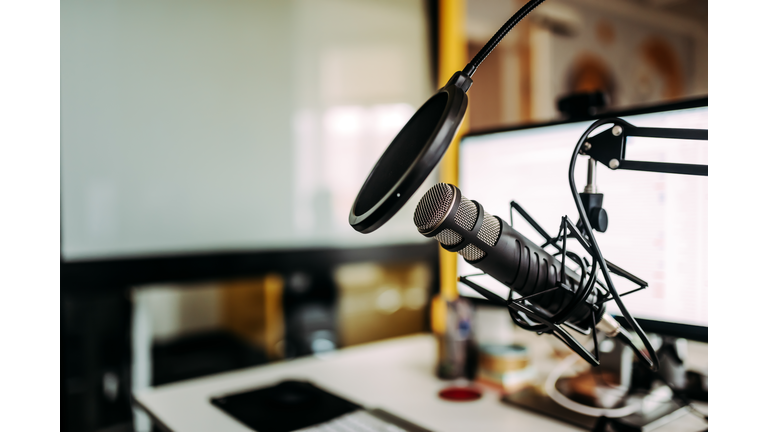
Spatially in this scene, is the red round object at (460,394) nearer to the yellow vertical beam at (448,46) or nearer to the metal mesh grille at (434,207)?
the metal mesh grille at (434,207)

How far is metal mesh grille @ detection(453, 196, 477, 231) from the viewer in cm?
48

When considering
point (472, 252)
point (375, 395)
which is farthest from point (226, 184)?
point (472, 252)

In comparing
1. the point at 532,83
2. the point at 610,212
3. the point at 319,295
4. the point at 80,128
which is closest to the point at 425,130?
the point at 610,212

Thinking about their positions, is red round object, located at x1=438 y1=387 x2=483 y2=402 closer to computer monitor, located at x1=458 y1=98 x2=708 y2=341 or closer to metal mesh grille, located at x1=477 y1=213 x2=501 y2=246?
computer monitor, located at x1=458 y1=98 x2=708 y2=341

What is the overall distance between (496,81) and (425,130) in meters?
1.98

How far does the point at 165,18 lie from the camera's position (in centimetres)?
133

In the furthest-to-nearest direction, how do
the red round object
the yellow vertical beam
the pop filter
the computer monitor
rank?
the yellow vertical beam → the red round object → the computer monitor → the pop filter

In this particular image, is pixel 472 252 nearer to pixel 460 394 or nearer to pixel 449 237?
pixel 449 237

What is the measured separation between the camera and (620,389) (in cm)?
83

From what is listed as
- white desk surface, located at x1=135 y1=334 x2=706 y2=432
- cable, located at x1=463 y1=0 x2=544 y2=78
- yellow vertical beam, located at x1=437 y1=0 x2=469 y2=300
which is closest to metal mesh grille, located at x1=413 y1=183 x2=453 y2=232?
cable, located at x1=463 y1=0 x2=544 y2=78

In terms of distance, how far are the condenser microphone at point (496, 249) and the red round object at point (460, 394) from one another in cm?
33

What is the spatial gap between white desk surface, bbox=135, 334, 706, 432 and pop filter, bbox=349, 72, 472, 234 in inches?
17.1

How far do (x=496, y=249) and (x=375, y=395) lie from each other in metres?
0.48
